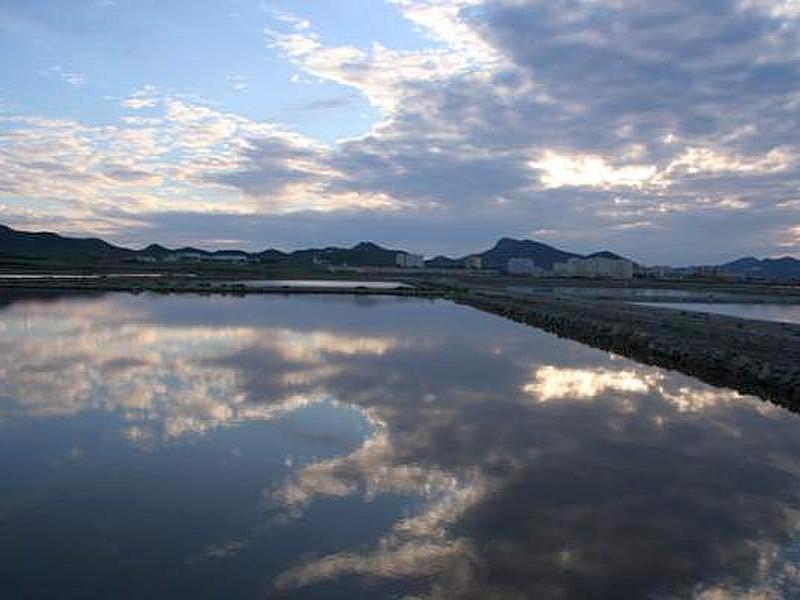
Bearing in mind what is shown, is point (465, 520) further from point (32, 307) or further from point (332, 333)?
point (32, 307)

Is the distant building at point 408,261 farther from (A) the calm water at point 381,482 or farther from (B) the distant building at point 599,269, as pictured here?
(A) the calm water at point 381,482

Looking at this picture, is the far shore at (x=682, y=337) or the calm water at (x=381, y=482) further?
the far shore at (x=682, y=337)

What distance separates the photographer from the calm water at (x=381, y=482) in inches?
215

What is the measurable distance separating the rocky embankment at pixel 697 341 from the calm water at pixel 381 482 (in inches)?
56.2

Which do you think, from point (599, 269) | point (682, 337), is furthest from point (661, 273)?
point (682, 337)

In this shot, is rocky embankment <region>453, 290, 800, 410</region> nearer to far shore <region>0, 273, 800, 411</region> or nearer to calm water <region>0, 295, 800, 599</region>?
far shore <region>0, 273, 800, 411</region>

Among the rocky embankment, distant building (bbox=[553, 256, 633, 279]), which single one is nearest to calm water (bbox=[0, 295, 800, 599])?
the rocky embankment

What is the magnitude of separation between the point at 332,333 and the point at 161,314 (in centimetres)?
816

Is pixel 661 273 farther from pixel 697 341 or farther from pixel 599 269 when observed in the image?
pixel 697 341

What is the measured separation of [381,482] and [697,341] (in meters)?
15.9

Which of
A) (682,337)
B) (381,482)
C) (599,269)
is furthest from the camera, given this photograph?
(599,269)

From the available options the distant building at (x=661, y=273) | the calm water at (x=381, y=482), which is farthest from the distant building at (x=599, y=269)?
the calm water at (x=381, y=482)

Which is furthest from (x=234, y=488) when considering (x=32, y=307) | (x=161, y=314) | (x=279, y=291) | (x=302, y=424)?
(x=279, y=291)

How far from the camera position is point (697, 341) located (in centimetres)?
2109
